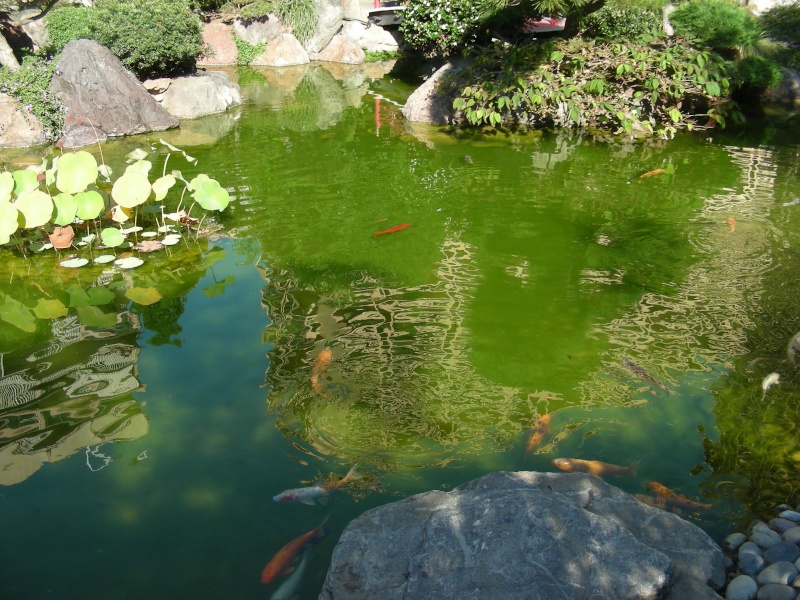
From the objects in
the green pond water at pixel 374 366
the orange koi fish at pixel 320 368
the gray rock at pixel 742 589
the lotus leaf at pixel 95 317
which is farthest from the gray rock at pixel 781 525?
the lotus leaf at pixel 95 317

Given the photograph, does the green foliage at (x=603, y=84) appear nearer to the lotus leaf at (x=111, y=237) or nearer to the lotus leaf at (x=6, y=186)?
the lotus leaf at (x=111, y=237)

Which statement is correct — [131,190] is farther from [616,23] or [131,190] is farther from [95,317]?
[616,23]

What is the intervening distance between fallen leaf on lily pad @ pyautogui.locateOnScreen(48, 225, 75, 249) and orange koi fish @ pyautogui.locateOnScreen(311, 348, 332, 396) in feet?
9.89

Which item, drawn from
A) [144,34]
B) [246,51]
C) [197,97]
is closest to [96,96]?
[197,97]

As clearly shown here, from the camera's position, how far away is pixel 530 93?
30.9ft

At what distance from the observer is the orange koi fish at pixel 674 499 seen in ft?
11.4

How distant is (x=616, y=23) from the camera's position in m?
9.96

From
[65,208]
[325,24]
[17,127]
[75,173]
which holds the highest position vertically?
[325,24]

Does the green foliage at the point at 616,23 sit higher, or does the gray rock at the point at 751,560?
the green foliage at the point at 616,23

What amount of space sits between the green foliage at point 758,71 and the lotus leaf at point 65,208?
874 centimetres

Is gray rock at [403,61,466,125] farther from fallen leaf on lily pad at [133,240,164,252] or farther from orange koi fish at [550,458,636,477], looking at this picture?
orange koi fish at [550,458,636,477]

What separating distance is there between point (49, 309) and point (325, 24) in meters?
12.9

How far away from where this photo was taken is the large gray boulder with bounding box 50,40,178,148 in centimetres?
978

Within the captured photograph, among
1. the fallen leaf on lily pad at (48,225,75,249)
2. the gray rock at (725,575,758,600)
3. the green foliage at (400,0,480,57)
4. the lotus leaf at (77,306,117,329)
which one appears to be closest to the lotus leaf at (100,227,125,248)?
the fallen leaf on lily pad at (48,225,75,249)
